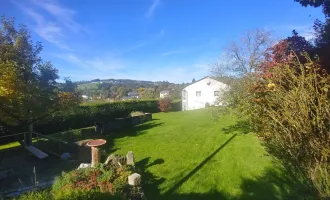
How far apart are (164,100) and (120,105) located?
9.70 m

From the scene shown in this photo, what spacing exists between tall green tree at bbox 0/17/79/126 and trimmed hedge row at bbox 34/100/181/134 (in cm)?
319

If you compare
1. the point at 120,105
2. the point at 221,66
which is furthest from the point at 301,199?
the point at 120,105

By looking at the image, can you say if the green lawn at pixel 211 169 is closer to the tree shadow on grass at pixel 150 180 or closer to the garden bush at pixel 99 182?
the tree shadow on grass at pixel 150 180

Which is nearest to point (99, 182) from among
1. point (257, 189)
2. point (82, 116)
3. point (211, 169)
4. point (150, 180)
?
point (150, 180)

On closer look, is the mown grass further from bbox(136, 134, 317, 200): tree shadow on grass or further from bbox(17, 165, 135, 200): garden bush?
bbox(17, 165, 135, 200): garden bush

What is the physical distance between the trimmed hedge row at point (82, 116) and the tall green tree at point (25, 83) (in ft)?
10.5

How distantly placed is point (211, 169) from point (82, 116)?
16.3 metres

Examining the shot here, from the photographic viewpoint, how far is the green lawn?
25.3ft

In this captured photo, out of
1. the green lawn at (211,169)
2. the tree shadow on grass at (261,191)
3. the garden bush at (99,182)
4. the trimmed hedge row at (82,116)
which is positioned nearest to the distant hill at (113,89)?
the trimmed hedge row at (82,116)

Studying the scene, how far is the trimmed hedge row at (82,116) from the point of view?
19.4 m

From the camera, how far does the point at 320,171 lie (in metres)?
5.07

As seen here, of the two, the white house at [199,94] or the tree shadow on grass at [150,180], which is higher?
the white house at [199,94]

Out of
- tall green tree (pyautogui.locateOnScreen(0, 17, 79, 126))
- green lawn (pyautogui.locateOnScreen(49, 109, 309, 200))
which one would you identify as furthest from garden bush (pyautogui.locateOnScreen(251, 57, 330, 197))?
tall green tree (pyautogui.locateOnScreen(0, 17, 79, 126))

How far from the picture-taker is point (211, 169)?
9688 mm
